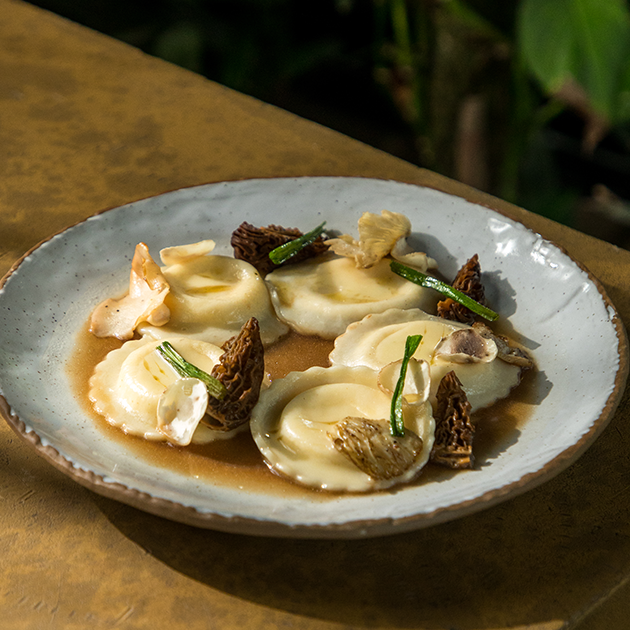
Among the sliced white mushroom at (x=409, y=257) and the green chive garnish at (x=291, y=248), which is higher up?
the sliced white mushroom at (x=409, y=257)

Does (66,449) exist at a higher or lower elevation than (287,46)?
higher

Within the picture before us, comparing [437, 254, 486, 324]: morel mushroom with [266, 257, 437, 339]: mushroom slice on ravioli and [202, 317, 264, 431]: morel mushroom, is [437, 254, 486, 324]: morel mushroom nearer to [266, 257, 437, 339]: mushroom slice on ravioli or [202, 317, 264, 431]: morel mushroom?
[266, 257, 437, 339]: mushroom slice on ravioli

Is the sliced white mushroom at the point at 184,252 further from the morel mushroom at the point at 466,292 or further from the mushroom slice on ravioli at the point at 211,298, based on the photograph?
the morel mushroom at the point at 466,292

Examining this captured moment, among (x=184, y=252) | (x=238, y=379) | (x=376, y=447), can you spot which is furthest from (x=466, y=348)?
(x=184, y=252)

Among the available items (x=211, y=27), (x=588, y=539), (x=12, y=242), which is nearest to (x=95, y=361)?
(x=12, y=242)

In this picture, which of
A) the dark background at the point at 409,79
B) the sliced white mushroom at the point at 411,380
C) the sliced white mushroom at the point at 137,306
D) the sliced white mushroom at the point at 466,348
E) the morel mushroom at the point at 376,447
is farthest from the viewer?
the dark background at the point at 409,79

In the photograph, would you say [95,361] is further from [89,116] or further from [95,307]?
[89,116]

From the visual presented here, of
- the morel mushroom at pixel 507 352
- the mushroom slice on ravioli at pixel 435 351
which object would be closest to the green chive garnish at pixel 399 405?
the mushroom slice on ravioli at pixel 435 351
